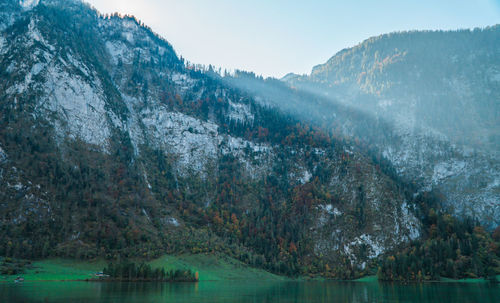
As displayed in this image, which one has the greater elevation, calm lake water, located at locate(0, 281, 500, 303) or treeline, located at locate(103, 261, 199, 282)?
calm lake water, located at locate(0, 281, 500, 303)

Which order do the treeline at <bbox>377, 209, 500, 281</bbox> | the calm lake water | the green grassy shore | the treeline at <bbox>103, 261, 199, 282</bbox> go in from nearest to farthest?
the calm lake water → the green grassy shore → the treeline at <bbox>103, 261, 199, 282</bbox> → the treeline at <bbox>377, 209, 500, 281</bbox>

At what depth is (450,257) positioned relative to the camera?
168 meters

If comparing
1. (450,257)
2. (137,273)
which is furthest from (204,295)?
(450,257)

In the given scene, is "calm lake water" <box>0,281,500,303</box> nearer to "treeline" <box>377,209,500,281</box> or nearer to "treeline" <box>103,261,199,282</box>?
"treeline" <box>103,261,199,282</box>

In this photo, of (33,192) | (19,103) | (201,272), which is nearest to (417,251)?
(201,272)

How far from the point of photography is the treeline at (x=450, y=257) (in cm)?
16100

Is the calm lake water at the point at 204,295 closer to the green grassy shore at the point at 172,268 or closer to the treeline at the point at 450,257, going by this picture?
the green grassy shore at the point at 172,268

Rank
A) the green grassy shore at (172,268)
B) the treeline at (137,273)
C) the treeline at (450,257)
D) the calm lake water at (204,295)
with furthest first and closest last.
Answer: the treeline at (450,257) → the treeline at (137,273) → the green grassy shore at (172,268) → the calm lake water at (204,295)

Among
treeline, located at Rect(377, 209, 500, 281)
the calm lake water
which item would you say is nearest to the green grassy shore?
the calm lake water

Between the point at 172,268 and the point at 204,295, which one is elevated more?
the point at 204,295

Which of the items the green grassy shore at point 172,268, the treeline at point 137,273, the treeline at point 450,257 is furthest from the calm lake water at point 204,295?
the treeline at point 450,257

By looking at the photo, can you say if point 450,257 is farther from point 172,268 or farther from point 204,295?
point 204,295

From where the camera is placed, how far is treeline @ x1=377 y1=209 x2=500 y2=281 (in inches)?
6339

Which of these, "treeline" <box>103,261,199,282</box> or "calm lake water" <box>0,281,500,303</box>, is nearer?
"calm lake water" <box>0,281,500,303</box>
